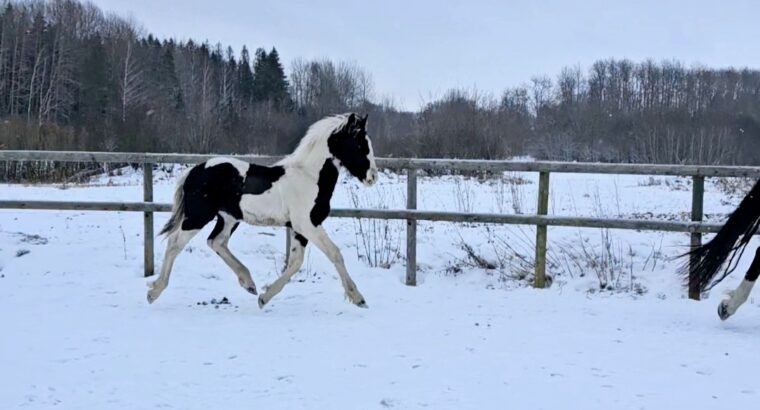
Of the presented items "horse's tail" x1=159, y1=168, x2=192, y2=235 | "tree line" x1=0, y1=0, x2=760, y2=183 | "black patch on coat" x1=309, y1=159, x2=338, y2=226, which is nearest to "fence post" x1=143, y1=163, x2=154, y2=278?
"horse's tail" x1=159, y1=168, x2=192, y2=235

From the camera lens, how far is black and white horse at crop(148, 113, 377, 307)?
5.11 metres

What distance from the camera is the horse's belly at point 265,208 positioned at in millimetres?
5133

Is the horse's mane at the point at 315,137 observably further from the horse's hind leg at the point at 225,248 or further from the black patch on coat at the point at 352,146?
the horse's hind leg at the point at 225,248

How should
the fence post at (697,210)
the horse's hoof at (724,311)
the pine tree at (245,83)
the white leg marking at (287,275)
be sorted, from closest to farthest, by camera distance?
the horse's hoof at (724,311) → the white leg marking at (287,275) → the fence post at (697,210) → the pine tree at (245,83)

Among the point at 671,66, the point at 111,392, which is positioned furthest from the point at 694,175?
the point at 671,66

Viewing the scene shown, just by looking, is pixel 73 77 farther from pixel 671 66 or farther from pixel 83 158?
pixel 671 66

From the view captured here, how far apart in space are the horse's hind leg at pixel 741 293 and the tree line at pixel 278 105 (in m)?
21.3

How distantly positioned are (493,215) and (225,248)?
2.57 m

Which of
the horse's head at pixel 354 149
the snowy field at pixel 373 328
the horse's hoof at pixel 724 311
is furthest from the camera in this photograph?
the horse's head at pixel 354 149

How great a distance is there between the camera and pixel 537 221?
605 centimetres

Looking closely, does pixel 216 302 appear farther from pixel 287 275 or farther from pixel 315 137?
pixel 315 137

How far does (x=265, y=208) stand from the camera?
5141mm

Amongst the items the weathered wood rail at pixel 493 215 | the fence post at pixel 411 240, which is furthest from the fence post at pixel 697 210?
the fence post at pixel 411 240

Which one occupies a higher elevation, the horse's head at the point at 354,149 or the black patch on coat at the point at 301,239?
the horse's head at the point at 354,149
